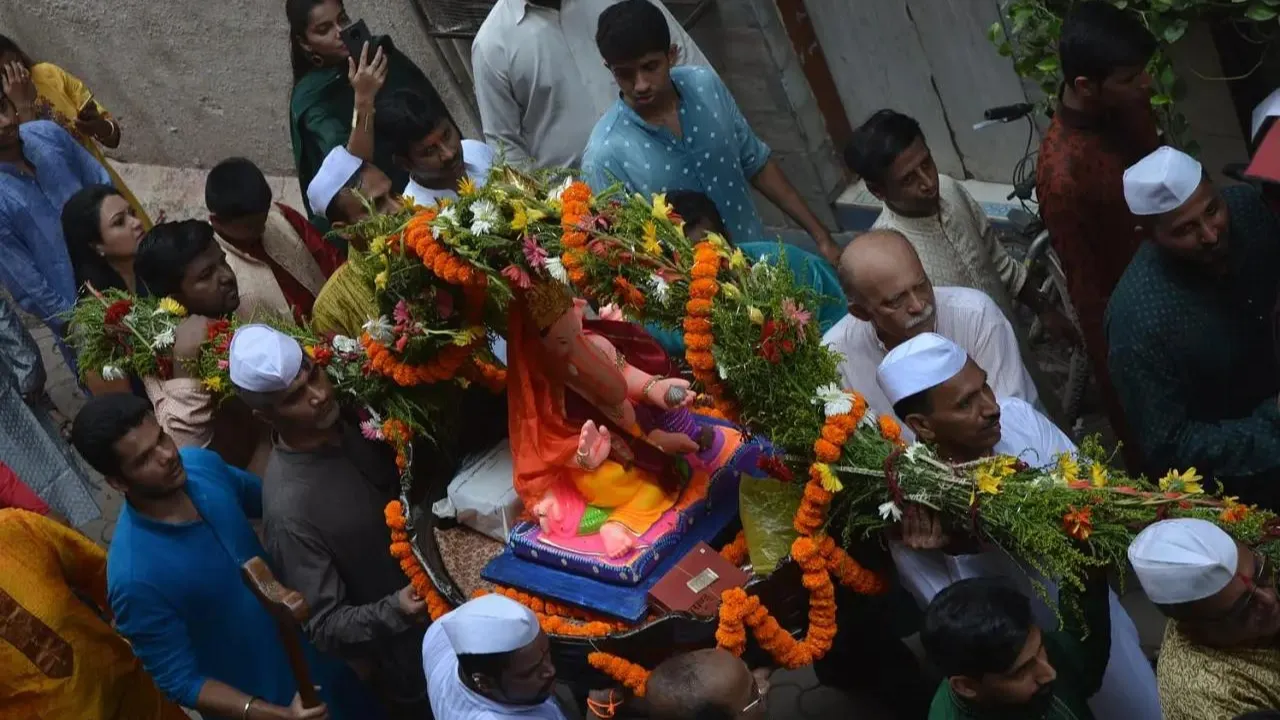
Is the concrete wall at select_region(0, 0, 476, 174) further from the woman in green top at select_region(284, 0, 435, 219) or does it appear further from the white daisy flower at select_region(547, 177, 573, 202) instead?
the white daisy flower at select_region(547, 177, 573, 202)

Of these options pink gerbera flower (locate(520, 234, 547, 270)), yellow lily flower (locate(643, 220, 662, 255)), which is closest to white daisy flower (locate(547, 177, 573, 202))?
pink gerbera flower (locate(520, 234, 547, 270))

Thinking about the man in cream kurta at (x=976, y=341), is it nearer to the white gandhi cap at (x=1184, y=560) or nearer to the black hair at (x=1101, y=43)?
the black hair at (x=1101, y=43)

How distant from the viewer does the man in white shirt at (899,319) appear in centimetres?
452

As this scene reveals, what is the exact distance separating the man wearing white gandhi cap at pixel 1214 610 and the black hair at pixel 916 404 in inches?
30.6

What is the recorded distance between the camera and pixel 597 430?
4695mm

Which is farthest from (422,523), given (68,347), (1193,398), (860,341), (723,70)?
(723,70)

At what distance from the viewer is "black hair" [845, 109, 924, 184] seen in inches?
200

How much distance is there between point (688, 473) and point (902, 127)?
147 cm

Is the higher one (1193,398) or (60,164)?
(60,164)

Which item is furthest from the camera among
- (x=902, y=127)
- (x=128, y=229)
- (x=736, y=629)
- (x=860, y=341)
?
(x=128, y=229)

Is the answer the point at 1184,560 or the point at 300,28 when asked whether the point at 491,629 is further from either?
the point at 300,28

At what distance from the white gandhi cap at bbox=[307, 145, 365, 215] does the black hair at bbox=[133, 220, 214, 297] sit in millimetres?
505

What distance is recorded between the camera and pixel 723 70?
809 centimetres

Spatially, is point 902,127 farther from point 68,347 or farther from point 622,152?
point 68,347
